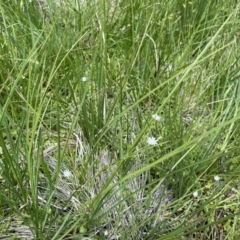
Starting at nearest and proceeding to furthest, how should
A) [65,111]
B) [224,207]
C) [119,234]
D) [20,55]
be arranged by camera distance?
[119,234], [224,207], [65,111], [20,55]

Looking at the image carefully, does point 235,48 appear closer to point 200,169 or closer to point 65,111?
point 200,169

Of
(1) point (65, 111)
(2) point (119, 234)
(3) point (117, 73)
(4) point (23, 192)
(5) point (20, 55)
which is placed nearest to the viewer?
(4) point (23, 192)

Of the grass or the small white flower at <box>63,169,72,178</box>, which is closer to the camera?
the grass

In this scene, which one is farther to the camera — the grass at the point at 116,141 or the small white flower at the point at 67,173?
the small white flower at the point at 67,173

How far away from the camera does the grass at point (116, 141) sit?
0.84m

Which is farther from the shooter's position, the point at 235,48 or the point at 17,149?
the point at 235,48

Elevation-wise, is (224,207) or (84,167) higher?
(84,167)

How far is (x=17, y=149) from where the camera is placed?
34.7 inches

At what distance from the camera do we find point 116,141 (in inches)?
44.4

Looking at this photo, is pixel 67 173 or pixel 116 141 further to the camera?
pixel 116 141

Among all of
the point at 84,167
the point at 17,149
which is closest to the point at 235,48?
the point at 84,167

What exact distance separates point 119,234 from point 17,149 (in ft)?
1.13

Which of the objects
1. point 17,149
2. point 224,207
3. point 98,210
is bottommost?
point 224,207

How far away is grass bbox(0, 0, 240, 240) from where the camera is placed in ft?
2.74
